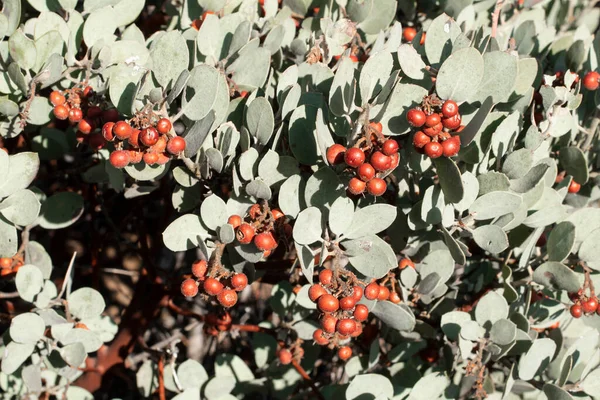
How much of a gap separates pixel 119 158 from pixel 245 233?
319 mm

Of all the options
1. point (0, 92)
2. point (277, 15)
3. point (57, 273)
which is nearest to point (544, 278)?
point (277, 15)

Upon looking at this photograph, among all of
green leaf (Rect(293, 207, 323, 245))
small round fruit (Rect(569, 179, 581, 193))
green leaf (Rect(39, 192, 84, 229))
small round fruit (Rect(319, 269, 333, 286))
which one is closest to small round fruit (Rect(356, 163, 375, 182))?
green leaf (Rect(293, 207, 323, 245))

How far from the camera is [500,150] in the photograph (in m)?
1.51

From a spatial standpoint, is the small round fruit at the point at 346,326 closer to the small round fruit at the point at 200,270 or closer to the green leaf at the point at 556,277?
the small round fruit at the point at 200,270

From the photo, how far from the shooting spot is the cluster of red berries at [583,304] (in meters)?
1.55

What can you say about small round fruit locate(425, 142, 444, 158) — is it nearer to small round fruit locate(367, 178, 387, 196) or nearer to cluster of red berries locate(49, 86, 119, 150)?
small round fruit locate(367, 178, 387, 196)

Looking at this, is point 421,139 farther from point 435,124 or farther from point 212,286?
A: point 212,286

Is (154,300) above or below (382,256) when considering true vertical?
below

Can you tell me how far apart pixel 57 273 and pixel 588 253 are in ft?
7.86

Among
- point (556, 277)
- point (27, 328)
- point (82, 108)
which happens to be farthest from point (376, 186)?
point (27, 328)

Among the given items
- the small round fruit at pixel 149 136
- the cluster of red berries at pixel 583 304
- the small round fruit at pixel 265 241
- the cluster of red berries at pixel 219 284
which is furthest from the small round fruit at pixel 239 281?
the cluster of red berries at pixel 583 304

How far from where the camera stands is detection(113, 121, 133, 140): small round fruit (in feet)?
4.36

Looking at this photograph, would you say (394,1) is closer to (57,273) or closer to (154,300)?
(154,300)

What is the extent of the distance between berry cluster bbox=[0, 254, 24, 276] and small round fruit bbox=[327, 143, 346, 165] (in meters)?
1.06
